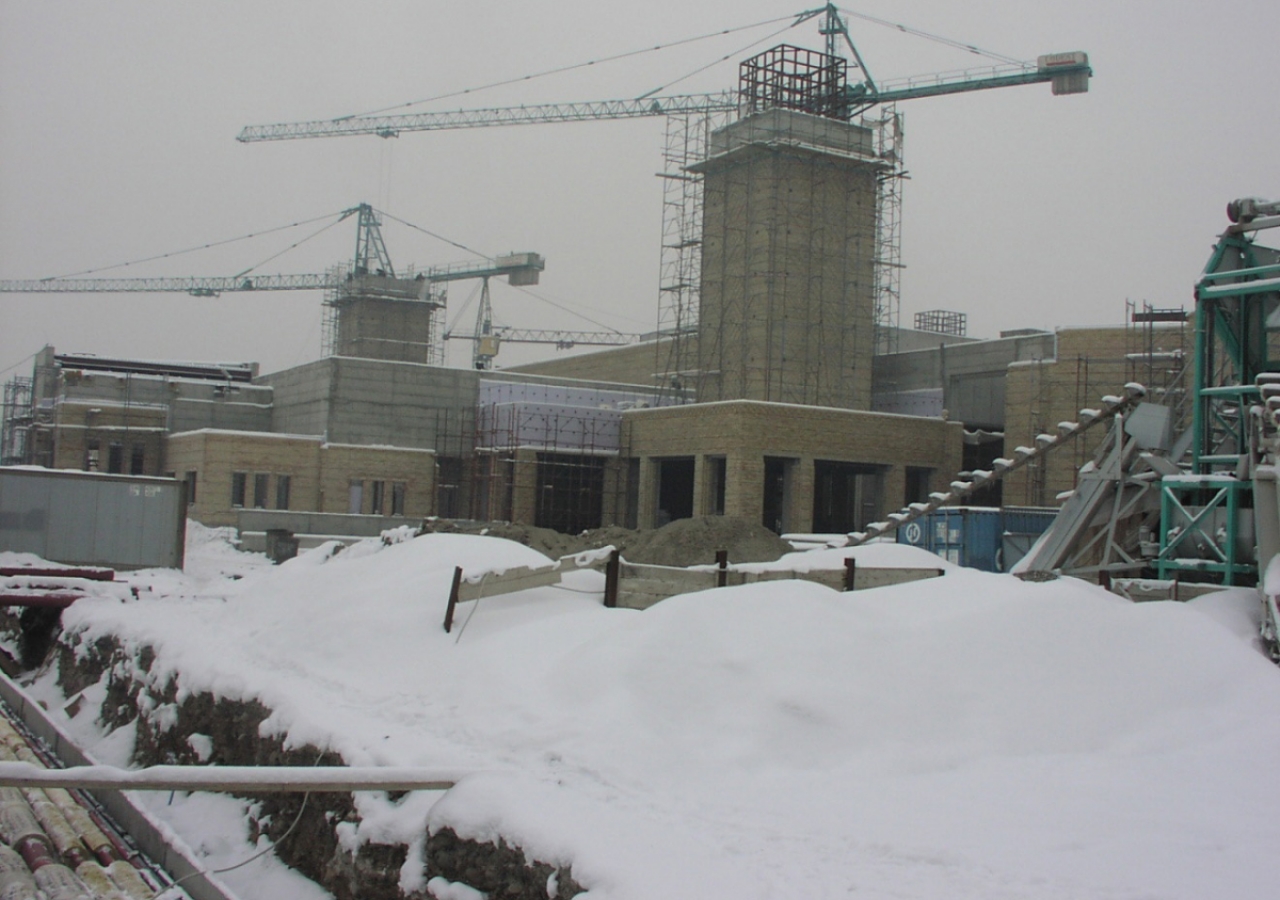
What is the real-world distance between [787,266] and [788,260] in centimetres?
29

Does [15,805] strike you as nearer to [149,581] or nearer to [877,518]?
[149,581]

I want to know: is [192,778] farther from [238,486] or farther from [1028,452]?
[238,486]

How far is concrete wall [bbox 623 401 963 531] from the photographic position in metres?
41.5

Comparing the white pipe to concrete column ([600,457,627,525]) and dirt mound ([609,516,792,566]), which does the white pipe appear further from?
concrete column ([600,457,627,525])

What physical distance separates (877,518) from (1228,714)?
33.1 m

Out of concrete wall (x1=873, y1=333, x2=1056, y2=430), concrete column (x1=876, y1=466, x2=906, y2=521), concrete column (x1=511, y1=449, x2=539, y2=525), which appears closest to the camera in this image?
concrete column (x1=876, y1=466, x2=906, y2=521)

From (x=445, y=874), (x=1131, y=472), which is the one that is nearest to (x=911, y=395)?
(x=1131, y=472)

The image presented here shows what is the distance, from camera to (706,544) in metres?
24.9

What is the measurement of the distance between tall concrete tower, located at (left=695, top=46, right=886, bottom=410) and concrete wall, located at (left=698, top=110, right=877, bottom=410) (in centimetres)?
4

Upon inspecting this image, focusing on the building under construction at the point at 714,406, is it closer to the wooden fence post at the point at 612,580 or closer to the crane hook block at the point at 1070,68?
the crane hook block at the point at 1070,68

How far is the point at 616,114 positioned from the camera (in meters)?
94.6

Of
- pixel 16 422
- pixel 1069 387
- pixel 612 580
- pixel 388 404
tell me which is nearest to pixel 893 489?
pixel 1069 387

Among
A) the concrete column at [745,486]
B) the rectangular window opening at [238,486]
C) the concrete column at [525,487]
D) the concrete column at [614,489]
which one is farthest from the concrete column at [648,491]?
the rectangular window opening at [238,486]

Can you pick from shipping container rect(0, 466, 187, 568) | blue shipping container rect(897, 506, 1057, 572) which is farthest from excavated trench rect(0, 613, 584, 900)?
blue shipping container rect(897, 506, 1057, 572)
